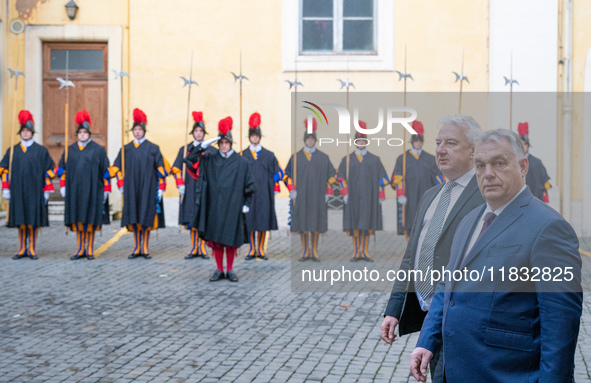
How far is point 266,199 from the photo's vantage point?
12.5 metres

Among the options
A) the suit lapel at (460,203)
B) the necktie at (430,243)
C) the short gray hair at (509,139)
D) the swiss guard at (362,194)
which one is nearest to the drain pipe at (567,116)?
the swiss guard at (362,194)

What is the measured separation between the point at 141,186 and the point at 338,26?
5.57 m

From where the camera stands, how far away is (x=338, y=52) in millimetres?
15977

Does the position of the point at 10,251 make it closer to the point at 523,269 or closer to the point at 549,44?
the point at 549,44

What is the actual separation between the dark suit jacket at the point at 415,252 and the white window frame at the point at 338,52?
468 inches

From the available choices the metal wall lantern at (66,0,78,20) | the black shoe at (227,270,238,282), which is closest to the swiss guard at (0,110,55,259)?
the black shoe at (227,270,238,282)

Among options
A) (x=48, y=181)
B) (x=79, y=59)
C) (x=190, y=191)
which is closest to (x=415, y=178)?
(x=190, y=191)

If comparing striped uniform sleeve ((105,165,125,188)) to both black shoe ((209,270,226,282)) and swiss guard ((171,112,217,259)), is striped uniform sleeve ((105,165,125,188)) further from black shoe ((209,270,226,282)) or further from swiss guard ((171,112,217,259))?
black shoe ((209,270,226,282))

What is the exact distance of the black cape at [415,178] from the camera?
41.5ft

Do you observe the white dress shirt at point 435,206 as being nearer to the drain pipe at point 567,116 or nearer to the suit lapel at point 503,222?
the suit lapel at point 503,222

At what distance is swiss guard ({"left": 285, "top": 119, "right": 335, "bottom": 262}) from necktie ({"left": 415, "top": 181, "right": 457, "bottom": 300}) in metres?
8.50

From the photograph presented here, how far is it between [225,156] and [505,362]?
25.5 ft

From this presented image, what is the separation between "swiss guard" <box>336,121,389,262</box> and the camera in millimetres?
12398

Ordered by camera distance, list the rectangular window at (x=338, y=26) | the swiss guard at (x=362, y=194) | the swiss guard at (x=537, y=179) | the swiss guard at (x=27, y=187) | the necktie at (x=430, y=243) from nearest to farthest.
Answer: the necktie at (x=430, y=243) < the swiss guard at (x=27, y=187) < the swiss guard at (x=362, y=194) < the swiss guard at (x=537, y=179) < the rectangular window at (x=338, y=26)
